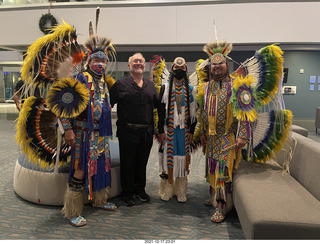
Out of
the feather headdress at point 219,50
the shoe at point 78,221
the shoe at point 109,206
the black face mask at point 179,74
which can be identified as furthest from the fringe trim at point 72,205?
the feather headdress at point 219,50

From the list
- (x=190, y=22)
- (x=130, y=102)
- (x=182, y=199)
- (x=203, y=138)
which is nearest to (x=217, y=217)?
(x=182, y=199)

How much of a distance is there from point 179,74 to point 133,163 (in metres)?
1.01

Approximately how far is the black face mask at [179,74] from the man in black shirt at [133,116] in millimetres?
265

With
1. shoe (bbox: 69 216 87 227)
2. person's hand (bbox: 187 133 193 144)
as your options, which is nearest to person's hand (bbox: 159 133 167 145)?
person's hand (bbox: 187 133 193 144)

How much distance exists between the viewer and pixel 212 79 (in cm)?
237

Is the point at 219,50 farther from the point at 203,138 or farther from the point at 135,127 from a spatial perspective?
the point at 135,127

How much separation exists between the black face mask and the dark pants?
66 centimetres

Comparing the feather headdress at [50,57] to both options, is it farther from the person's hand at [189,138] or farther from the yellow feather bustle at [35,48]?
the person's hand at [189,138]

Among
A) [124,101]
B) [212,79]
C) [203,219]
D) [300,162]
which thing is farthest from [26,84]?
[300,162]

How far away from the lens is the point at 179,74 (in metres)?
2.49

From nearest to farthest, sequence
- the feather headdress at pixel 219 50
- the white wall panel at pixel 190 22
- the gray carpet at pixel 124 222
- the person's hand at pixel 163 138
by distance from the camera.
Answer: the gray carpet at pixel 124 222, the feather headdress at pixel 219 50, the person's hand at pixel 163 138, the white wall panel at pixel 190 22

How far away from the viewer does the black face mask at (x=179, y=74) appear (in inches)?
97.7

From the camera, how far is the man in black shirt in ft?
8.11

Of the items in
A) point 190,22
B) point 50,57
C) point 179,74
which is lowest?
point 179,74
